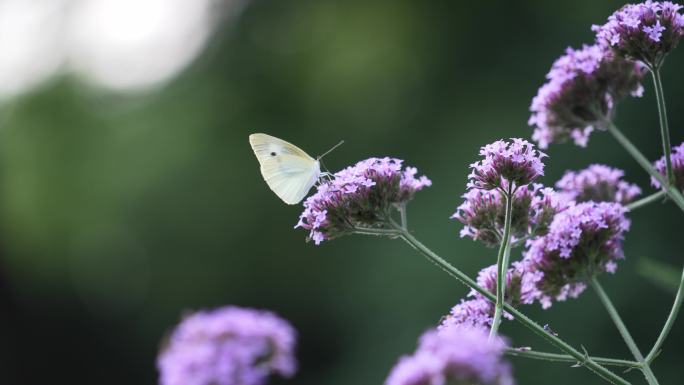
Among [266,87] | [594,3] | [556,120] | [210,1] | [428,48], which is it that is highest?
[210,1]

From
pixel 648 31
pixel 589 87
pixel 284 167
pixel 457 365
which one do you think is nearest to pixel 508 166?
pixel 648 31

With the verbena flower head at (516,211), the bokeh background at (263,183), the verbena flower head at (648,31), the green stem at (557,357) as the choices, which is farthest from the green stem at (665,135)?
the bokeh background at (263,183)

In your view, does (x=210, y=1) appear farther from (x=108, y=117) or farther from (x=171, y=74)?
(x=108, y=117)

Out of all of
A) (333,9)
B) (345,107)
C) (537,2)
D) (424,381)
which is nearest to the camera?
(424,381)

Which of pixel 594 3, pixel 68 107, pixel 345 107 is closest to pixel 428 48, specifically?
pixel 345 107

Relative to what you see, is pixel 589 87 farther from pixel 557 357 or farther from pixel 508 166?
pixel 557 357
